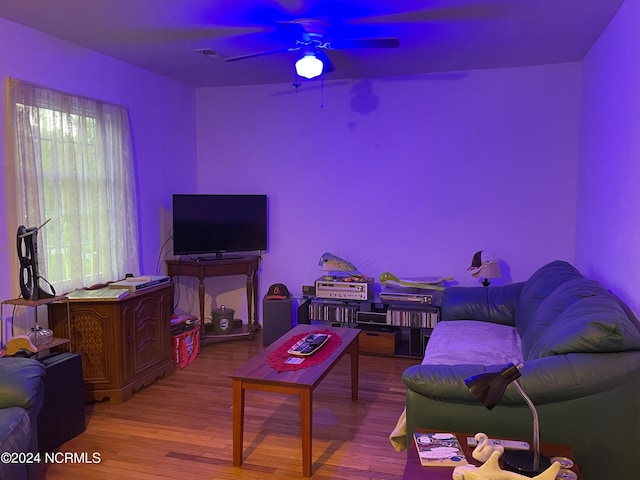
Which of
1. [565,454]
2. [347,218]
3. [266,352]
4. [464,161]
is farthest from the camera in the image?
[347,218]

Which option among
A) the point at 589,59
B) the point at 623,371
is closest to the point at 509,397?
the point at 623,371

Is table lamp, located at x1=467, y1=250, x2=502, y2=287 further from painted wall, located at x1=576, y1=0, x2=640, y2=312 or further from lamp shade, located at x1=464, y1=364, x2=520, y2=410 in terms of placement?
lamp shade, located at x1=464, y1=364, x2=520, y2=410

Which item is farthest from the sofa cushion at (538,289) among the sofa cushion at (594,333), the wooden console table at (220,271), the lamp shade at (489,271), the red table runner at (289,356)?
the wooden console table at (220,271)

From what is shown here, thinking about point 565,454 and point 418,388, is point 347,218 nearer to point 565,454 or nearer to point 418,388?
point 418,388

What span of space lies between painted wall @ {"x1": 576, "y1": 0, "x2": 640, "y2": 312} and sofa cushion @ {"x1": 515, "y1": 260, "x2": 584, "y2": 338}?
0.79 feet

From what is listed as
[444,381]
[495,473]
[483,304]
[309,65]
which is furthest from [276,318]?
[495,473]

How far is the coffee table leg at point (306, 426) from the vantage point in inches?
107

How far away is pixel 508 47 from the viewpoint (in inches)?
160

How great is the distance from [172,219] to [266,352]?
241 cm

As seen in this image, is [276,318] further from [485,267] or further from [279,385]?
[279,385]

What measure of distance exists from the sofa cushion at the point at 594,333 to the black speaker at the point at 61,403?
2647mm

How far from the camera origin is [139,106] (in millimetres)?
4723

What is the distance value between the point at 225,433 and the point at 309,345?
751mm

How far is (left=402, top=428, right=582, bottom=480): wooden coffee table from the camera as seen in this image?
1.80 metres
